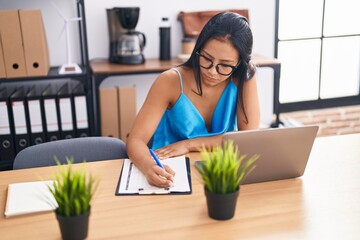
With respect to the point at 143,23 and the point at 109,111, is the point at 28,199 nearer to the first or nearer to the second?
the point at 109,111

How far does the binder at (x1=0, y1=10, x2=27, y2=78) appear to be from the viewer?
7.74ft

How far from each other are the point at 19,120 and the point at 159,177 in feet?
4.87

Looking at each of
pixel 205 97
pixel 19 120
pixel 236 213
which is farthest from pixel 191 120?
pixel 19 120

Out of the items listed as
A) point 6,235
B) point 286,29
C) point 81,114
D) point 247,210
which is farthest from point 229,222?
point 286,29

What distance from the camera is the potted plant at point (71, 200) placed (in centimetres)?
93

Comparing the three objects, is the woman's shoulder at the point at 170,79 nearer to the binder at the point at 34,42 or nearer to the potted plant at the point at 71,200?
the potted plant at the point at 71,200

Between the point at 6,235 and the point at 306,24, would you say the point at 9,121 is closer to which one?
the point at 6,235

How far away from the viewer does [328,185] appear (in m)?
1.29

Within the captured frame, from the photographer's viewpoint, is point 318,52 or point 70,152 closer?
point 70,152

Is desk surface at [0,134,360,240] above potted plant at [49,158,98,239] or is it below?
below

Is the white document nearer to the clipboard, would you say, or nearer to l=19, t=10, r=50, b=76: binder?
the clipboard

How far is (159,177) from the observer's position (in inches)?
50.1

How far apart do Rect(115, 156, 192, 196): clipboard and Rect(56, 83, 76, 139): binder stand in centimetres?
115

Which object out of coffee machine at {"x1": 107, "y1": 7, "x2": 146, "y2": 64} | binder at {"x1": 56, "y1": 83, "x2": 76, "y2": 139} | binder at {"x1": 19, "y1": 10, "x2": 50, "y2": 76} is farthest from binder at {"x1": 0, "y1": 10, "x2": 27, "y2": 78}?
coffee machine at {"x1": 107, "y1": 7, "x2": 146, "y2": 64}
